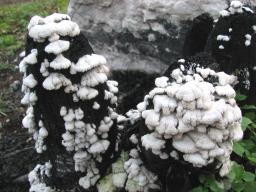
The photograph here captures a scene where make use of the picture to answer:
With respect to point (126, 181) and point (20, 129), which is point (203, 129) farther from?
point (20, 129)

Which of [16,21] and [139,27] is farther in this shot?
[16,21]

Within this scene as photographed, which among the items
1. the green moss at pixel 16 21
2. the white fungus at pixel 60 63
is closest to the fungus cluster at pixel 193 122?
the white fungus at pixel 60 63

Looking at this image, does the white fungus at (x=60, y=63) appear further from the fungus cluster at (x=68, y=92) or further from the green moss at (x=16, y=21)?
the green moss at (x=16, y=21)

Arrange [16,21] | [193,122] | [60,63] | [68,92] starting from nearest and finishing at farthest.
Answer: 1. [193,122]
2. [60,63]
3. [68,92]
4. [16,21]

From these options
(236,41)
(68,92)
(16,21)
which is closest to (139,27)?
(236,41)

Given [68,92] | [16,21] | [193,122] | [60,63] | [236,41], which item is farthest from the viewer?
[16,21]

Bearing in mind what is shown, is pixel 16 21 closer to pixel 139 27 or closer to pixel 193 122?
pixel 139 27

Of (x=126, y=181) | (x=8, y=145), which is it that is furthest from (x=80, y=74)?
(x=8, y=145)

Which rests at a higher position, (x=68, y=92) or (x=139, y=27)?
(x=68, y=92)
